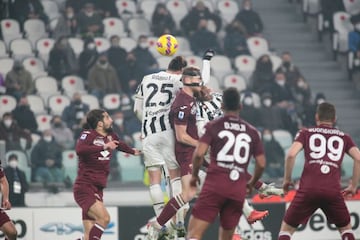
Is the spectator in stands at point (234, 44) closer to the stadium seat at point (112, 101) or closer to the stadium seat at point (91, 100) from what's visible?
the stadium seat at point (112, 101)

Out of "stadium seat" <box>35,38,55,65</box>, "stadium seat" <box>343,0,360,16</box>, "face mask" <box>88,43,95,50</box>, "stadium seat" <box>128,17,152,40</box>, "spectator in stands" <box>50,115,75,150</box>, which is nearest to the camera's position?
"spectator in stands" <box>50,115,75,150</box>

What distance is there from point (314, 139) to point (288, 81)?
1271 centimetres

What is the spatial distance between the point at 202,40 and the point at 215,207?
1489cm

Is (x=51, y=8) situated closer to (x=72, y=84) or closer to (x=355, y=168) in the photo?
(x=72, y=84)

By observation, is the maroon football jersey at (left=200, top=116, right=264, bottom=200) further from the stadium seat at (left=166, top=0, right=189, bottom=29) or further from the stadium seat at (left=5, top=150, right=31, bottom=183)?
the stadium seat at (left=166, top=0, right=189, bottom=29)

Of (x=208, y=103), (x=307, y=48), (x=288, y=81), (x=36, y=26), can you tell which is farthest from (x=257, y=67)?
(x=208, y=103)

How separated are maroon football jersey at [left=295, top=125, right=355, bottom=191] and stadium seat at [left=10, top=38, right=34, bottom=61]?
1415cm

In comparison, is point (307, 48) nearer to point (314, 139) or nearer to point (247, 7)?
point (247, 7)

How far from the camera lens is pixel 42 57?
94.9 feet

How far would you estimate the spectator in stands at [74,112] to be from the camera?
86.2 feet

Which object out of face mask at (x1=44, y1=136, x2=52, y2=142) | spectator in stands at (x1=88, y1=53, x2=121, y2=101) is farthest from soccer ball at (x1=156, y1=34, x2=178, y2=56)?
spectator in stands at (x1=88, y1=53, x2=121, y2=101)

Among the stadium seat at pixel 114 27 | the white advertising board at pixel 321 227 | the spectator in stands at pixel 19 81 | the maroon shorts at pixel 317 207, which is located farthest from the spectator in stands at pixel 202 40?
the maroon shorts at pixel 317 207

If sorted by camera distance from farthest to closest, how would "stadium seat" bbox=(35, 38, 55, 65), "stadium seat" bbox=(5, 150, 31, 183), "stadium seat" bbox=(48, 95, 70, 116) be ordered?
1. "stadium seat" bbox=(35, 38, 55, 65)
2. "stadium seat" bbox=(48, 95, 70, 116)
3. "stadium seat" bbox=(5, 150, 31, 183)

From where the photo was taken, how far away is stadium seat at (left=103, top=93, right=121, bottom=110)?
2720 centimetres
